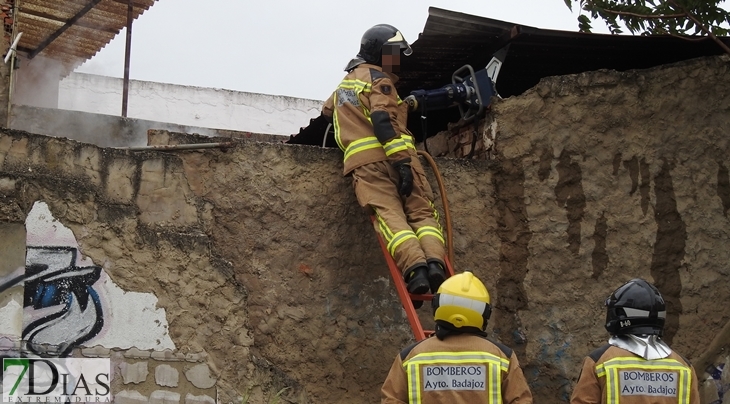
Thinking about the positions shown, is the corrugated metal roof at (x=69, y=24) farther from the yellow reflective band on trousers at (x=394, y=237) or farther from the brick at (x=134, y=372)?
the yellow reflective band on trousers at (x=394, y=237)

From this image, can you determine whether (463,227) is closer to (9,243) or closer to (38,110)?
(9,243)

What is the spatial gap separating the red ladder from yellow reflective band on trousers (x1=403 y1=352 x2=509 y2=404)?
3.94 feet

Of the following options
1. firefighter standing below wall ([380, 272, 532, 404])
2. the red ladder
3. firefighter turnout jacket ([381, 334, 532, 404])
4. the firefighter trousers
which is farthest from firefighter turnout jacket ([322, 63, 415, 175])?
firefighter turnout jacket ([381, 334, 532, 404])

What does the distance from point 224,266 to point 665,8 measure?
161 inches

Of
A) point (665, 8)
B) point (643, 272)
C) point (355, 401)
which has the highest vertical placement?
point (665, 8)

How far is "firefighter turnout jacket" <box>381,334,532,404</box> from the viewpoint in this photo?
149 inches

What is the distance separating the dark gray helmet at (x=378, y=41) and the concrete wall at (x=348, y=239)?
70 centimetres

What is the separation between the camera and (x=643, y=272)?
6.39 m

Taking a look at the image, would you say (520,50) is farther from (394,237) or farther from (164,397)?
(164,397)

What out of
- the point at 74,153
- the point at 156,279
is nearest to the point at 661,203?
the point at 156,279

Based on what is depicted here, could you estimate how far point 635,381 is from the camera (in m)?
3.99

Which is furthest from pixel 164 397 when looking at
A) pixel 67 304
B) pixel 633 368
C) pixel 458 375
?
pixel 633 368

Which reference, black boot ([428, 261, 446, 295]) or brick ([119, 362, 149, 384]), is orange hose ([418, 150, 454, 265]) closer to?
Answer: black boot ([428, 261, 446, 295])

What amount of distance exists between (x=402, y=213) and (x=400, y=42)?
121 cm
